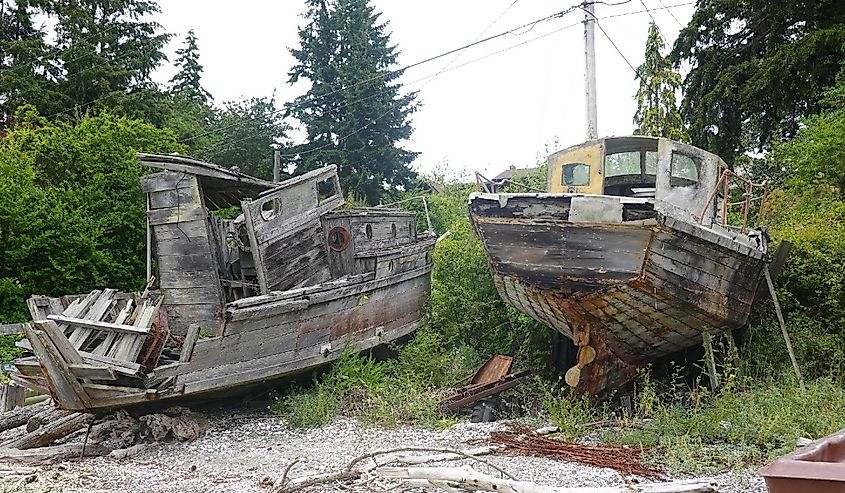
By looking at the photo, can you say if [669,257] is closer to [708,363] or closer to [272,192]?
[708,363]

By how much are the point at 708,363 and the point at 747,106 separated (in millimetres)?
11086

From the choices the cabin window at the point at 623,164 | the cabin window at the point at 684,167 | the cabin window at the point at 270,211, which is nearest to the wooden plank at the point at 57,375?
the cabin window at the point at 270,211

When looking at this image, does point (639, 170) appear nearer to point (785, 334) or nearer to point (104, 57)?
point (785, 334)

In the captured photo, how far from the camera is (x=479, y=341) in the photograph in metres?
11.2

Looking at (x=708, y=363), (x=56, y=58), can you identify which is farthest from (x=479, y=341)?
(x=56, y=58)

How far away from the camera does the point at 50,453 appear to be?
7.47 m

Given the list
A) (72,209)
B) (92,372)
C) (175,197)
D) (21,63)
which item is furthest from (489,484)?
(21,63)

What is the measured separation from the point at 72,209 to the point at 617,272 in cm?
1335

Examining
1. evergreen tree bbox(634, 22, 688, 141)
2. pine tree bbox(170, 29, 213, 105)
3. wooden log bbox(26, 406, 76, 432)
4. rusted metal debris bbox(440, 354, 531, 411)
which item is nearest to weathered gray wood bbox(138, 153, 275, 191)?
wooden log bbox(26, 406, 76, 432)

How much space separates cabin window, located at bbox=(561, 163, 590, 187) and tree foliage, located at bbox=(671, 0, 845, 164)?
8.60 m

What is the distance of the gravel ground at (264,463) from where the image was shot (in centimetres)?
554

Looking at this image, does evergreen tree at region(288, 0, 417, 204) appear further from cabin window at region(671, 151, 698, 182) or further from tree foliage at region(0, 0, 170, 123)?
cabin window at region(671, 151, 698, 182)

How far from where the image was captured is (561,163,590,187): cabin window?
9.05m

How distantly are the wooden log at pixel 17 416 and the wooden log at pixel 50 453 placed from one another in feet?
5.28
